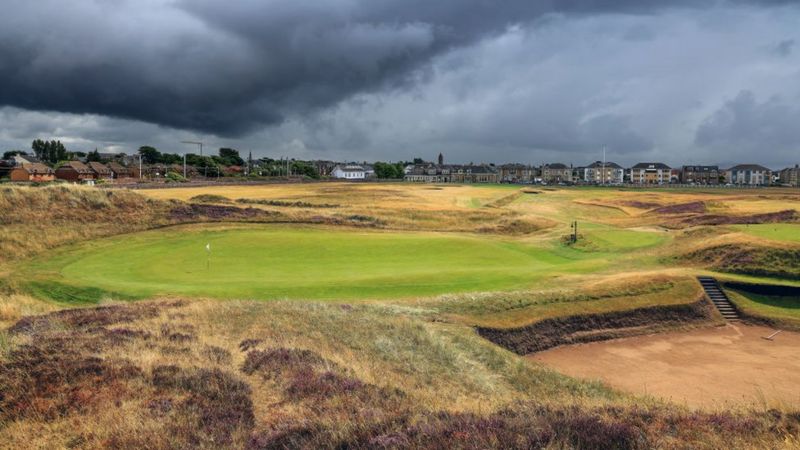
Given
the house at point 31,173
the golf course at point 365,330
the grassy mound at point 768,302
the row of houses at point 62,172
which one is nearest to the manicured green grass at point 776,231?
the golf course at point 365,330

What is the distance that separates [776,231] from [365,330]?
4002 cm

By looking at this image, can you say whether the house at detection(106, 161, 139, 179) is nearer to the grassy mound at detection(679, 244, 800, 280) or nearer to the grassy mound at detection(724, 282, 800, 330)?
the grassy mound at detection(679, 244, 800, 280)

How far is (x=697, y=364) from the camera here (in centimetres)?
2284

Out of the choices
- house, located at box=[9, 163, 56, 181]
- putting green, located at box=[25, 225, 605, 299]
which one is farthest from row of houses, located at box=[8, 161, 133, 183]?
putting green, located at box=[25, 225, 605, 299]

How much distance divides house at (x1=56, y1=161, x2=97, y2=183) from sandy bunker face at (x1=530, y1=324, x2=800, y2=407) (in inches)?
5265

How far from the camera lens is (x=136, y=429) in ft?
29.2

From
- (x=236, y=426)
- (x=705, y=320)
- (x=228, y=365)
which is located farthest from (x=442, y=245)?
(x=236, y=426)

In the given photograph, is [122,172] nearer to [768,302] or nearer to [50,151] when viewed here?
[50,151]

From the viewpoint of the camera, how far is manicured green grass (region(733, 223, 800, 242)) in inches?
1585

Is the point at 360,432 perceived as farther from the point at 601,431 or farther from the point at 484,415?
the point at 601,431

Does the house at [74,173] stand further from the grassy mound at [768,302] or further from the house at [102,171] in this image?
the grassy mound at [768,302]

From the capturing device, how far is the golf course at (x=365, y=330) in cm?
937

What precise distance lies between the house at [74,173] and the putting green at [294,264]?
103 meters

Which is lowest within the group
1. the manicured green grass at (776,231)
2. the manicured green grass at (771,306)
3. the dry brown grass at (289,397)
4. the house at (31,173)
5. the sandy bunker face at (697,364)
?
the sandy bunker face at (697,364)
